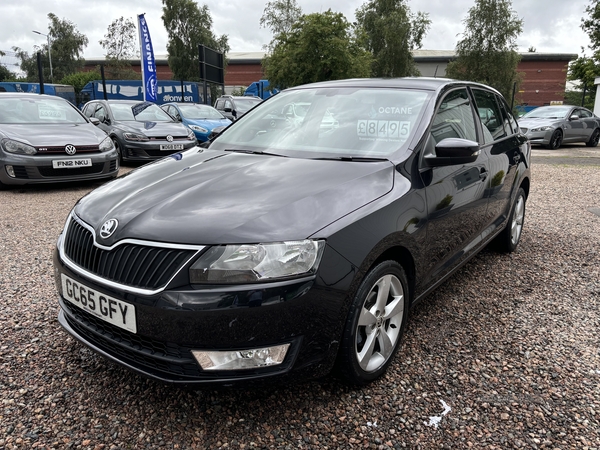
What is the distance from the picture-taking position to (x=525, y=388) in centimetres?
231

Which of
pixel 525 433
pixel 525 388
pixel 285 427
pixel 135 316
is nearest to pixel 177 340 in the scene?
pixel 135 316

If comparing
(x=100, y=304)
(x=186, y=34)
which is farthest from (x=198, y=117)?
(x=186, y=34)

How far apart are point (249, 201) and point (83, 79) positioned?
126ft

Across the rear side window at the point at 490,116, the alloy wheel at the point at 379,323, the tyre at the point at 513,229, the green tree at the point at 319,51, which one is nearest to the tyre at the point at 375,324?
the alloy wheel at the point at 379,323

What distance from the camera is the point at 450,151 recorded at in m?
2.58

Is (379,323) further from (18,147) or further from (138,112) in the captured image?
(138,112)

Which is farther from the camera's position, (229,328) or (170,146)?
(170,146)

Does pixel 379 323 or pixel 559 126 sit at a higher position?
pixel 559 126

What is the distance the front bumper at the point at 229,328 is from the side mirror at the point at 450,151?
1.03 metres

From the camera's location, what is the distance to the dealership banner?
61.8 ft

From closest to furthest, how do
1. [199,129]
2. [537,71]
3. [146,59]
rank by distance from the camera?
[199,129]
[146,59]
[537,71]

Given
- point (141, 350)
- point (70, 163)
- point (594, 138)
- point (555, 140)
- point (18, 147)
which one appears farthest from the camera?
point (594, 138)

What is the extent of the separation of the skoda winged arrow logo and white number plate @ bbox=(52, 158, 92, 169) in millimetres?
5417

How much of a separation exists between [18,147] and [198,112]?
6731 millimetres
